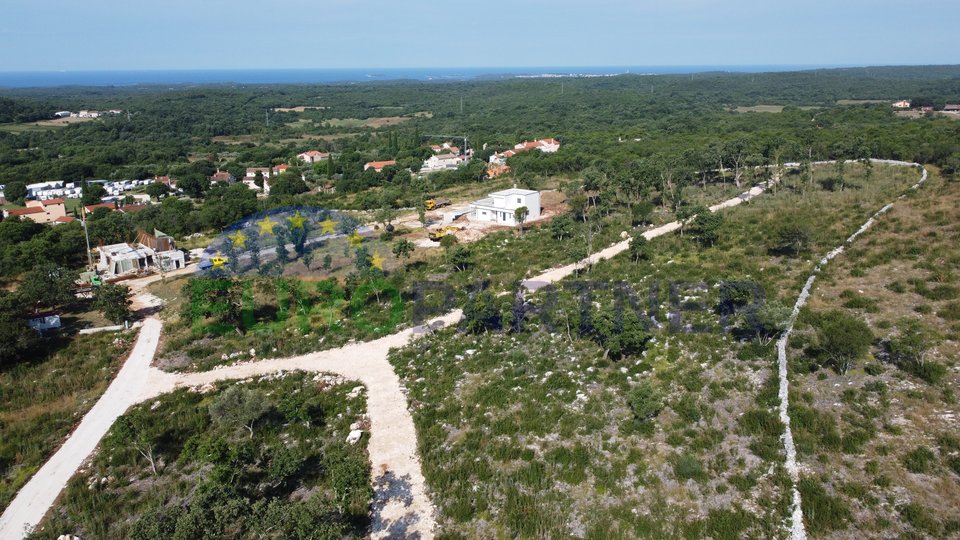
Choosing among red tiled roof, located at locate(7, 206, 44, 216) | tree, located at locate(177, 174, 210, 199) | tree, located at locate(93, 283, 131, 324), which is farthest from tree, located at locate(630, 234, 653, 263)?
tree, located at locate(177, 174, 210, 199)

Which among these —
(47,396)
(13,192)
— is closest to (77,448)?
(47,396)

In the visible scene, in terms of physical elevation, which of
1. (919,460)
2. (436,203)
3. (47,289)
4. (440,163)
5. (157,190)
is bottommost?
(919,460)

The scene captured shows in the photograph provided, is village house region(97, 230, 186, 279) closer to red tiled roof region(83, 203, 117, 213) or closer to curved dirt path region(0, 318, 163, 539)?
curved dirt path region(0, 318, 163, 539)

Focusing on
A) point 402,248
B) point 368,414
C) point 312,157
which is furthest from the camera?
point 312,157

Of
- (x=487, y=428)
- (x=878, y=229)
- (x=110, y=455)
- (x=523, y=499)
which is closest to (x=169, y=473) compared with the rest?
(x=110, y=455)

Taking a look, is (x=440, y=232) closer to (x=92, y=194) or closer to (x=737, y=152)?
(x=737, y=152)
